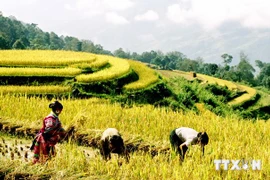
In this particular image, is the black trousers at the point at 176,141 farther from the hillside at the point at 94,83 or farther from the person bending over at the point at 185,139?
the hillside at the point at 94,83

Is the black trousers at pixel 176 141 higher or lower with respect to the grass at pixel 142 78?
lower

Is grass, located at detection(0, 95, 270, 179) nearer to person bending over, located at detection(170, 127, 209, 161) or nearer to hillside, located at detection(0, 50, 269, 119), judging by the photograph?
person bending over, located at detection(170, 127, 209, 161)

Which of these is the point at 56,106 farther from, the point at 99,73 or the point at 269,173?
the point at 99,73

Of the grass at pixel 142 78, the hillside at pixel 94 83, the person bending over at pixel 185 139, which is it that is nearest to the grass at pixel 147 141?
the person bending over at pixel 185 139

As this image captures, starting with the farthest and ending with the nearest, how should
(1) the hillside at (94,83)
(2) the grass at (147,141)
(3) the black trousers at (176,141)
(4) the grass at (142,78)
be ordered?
(4) the grass at (142,78)
(1) the hillside at (94,83)
(3) the black trousers at (176,141)
(2) the grass at (147,141)

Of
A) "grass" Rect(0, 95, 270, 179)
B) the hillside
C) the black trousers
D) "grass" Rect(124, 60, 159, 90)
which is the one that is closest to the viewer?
"grass" Rect(0, 95, 270, 179)

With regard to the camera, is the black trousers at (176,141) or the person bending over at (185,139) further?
the black trousers at (176,141)

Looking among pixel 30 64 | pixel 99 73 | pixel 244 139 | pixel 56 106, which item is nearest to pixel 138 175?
pixel 56 106

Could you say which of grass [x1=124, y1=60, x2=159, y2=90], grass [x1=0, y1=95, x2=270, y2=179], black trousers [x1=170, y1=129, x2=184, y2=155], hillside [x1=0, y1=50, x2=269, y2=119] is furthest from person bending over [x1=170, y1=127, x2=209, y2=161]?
grass [x1=124, y1=60, x2=159, y2=90]

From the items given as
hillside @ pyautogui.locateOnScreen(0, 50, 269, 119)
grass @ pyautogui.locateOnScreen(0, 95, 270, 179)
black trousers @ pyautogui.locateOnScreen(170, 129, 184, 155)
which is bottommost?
grass @ pyautogui.locateOnScreen(0, 95, 270, 179)

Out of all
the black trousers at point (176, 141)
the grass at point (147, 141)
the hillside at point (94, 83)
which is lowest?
the grass at point (147, 141)

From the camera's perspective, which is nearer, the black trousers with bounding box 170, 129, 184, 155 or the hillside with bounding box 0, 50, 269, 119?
the black trousers with bounding box 170, 129, 184, 155

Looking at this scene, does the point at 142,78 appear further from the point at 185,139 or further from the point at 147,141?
the point at 185,139

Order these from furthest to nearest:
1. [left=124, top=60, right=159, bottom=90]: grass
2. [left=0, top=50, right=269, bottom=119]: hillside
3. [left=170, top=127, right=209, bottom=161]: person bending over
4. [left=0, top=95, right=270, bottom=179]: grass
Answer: [left=124, top=60, right=159, bottom=90]: grass → [left=0, top=50, right=269, bottom=119]: hillside → [left=170, top=127, right=209, bottom=161]: person bending over → [left=0, top=95, right=270, bottom=179]: grass
